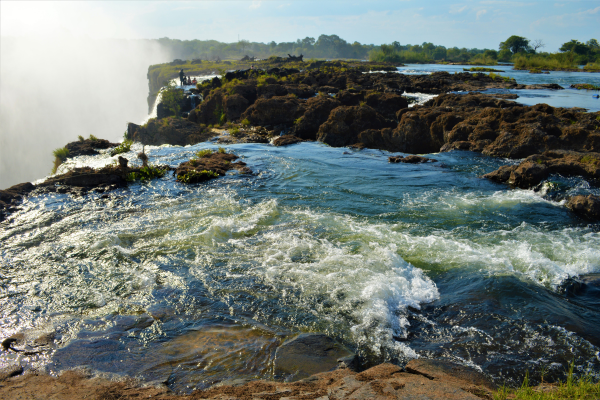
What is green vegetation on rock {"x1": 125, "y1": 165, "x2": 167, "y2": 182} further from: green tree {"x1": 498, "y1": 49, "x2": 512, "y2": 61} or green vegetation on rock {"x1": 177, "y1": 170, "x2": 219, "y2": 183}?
green tree {"x1": 498, "y1": 49, "x2": 512, "y2": 61}

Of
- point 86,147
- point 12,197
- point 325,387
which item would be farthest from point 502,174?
point 86,147

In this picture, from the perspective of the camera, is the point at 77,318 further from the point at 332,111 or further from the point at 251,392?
the point at 332,111

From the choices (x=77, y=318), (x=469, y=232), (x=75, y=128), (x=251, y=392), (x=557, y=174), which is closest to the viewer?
(x=251, y=392)

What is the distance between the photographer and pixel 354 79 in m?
34.8

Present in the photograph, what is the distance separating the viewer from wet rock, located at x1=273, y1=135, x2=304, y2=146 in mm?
18438

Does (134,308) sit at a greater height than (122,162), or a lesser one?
lesser

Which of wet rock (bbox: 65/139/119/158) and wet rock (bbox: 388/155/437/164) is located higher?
wet rock (bbox: 65/139/119/158)

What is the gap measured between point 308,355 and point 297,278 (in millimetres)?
2014

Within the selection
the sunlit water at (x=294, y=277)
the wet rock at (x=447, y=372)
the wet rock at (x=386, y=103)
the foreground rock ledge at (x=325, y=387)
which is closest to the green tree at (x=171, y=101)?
the wet rock at (x=386, y=103)

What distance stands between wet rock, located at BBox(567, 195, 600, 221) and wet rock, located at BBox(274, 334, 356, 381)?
8194 millimetres

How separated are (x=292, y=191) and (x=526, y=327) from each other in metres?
7.65

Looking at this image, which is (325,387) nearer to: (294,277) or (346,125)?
Result: (294,277)

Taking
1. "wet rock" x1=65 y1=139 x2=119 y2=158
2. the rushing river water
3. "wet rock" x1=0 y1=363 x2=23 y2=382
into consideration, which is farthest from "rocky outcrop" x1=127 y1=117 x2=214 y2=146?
"wet rock" x1=0 y1=363 x2=23 y2=382

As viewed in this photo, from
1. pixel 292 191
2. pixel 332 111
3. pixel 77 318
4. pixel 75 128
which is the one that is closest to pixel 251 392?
pixel 77 318
